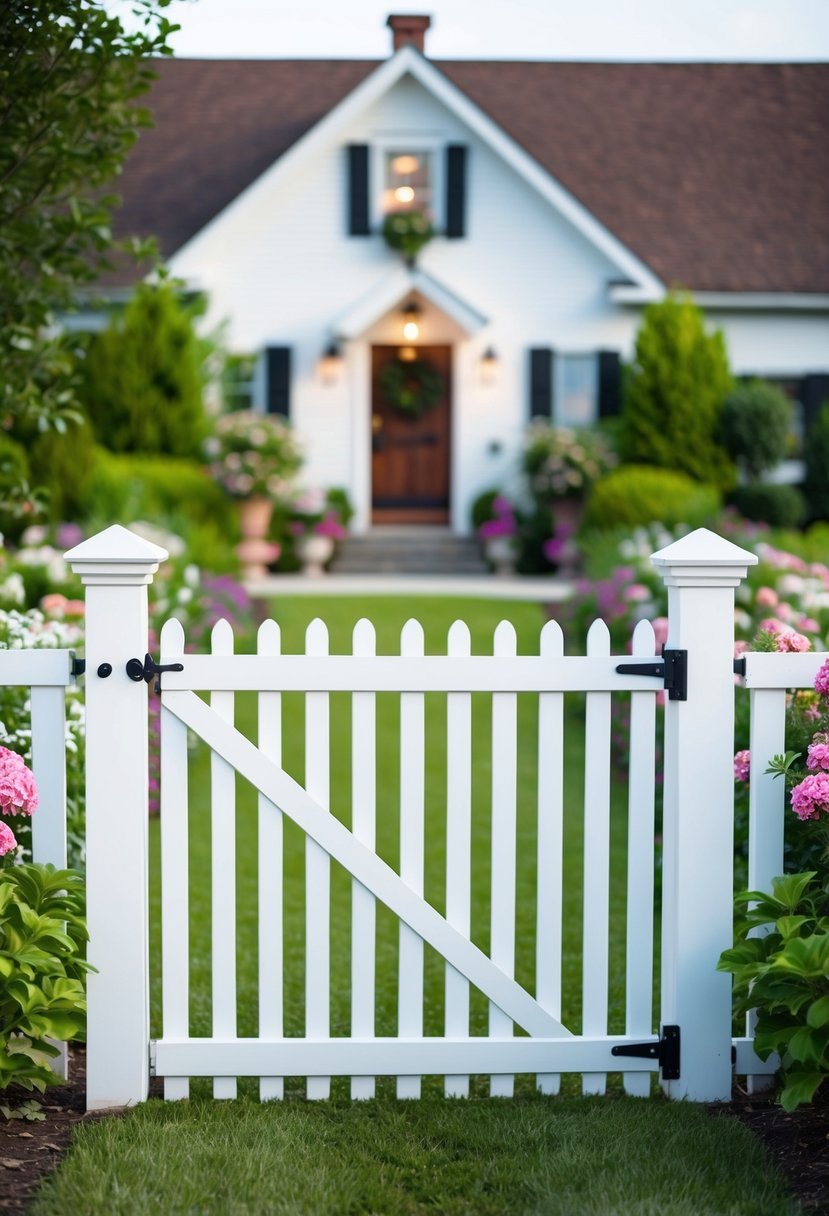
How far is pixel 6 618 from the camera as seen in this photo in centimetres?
516

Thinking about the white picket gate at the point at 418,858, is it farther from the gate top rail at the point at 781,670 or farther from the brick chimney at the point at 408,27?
the brick chimney at the point at 408,27

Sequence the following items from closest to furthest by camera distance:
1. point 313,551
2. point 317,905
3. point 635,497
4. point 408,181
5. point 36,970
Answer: point 36,970, point 317,905, point 635,497, point 313,551, point 408,181

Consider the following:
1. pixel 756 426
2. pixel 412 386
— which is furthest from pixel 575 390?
pixel 756 426

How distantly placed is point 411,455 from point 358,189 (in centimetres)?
310

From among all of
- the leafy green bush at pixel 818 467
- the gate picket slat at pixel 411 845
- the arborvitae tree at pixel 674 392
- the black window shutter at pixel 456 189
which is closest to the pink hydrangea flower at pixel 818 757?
the gate picket slat at pixel 411 845

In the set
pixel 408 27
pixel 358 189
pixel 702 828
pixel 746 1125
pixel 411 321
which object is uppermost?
pixel 408 27

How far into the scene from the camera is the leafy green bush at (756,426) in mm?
15391

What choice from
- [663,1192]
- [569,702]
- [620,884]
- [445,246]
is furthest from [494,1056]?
[445,246]

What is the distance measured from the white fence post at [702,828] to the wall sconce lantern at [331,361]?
13.3m

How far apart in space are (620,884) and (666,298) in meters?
10.9

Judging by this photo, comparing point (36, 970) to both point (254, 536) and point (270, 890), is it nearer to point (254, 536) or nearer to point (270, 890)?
point (270, 890)

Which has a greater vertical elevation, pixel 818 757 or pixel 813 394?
pixel 813 394

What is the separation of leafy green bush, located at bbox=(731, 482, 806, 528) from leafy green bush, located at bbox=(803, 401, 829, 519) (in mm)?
849

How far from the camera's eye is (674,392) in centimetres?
1523
